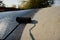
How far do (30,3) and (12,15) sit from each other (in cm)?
528

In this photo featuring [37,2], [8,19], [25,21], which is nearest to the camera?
[25,21]

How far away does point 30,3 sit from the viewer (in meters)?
6.92

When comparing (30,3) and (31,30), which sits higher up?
(31,30)

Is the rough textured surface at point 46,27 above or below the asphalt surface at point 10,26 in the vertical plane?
above

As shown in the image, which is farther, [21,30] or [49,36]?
[21,30]

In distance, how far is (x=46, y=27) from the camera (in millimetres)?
1354

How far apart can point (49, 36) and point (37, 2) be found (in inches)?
225

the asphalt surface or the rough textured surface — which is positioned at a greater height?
the rough textured surface

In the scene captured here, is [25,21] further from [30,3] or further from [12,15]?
[30,3]

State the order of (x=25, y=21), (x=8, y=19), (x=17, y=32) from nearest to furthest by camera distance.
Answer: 1. (x=17, y=32)
2. (x=25, y=21)
3. (x=8, y=19)

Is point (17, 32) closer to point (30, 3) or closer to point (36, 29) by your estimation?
point (36, 29)

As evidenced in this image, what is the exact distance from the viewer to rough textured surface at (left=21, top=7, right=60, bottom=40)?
1.22 meters

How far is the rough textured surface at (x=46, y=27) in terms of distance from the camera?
1.22 metres

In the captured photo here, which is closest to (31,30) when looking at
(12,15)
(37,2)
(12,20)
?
(12,20)
